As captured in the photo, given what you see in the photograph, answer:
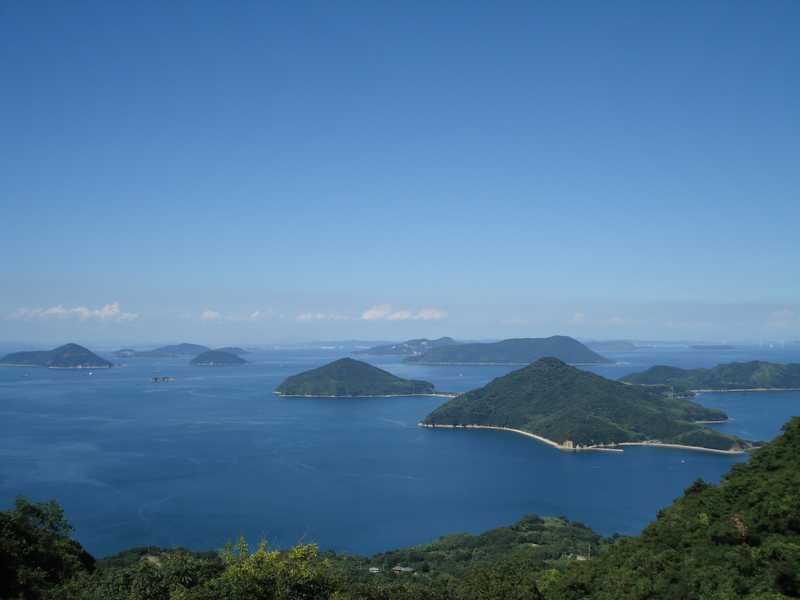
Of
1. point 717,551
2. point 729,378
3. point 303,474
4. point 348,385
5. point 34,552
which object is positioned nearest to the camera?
point 717,551

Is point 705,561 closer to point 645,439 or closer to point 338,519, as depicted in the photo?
point 338,519

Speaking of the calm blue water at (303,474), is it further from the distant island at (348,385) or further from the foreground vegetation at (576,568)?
the foreground vegetation at (576,568)

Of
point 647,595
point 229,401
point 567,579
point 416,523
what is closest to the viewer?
point 647,595

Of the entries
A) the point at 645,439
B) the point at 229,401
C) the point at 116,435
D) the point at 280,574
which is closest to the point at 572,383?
the point at 645,439

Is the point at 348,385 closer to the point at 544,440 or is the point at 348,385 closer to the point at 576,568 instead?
the point at 544,440

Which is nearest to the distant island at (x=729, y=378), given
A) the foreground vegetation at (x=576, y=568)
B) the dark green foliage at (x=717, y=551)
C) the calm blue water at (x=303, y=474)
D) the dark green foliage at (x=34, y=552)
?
the calm blue water at (x=303, y=474)

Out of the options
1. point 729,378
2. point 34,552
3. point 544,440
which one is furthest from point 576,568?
point 729,378

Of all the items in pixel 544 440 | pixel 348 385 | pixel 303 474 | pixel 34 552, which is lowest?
pixel 544 440
